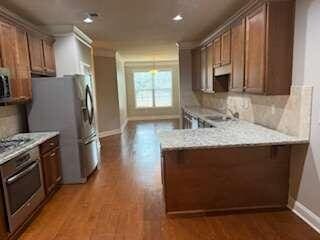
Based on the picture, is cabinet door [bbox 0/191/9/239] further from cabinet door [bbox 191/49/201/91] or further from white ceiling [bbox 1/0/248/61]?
cabinet door [bbox 191/49/201/91]

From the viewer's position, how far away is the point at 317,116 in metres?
2.45

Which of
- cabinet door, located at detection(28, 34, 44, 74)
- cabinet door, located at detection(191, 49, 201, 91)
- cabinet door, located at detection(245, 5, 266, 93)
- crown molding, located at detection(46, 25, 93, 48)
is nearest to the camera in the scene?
cabinet door, located at detection(245, 5, 266, 93)

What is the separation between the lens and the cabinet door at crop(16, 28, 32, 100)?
3.27 meters

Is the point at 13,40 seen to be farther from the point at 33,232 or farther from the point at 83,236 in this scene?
the point at 83,236

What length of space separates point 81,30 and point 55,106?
1.79 meters

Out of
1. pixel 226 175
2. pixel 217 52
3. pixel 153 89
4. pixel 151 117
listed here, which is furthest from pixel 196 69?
pixel 151 117

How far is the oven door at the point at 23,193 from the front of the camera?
7.93 feet

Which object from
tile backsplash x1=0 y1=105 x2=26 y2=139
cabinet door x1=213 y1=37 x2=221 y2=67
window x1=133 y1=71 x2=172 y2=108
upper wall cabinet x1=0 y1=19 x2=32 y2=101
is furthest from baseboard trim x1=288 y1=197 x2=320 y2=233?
window x1=133 y1=71 x2=172 y2=108

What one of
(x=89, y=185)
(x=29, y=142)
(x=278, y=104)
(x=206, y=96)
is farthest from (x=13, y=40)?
(x=206, y=96)

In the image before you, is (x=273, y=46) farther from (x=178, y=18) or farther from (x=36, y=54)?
(x=36, y=54)

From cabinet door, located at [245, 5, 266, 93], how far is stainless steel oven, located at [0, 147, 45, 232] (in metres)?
2.75

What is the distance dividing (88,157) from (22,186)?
146cm

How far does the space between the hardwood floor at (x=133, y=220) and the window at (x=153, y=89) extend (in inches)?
297

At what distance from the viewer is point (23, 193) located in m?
2.67
